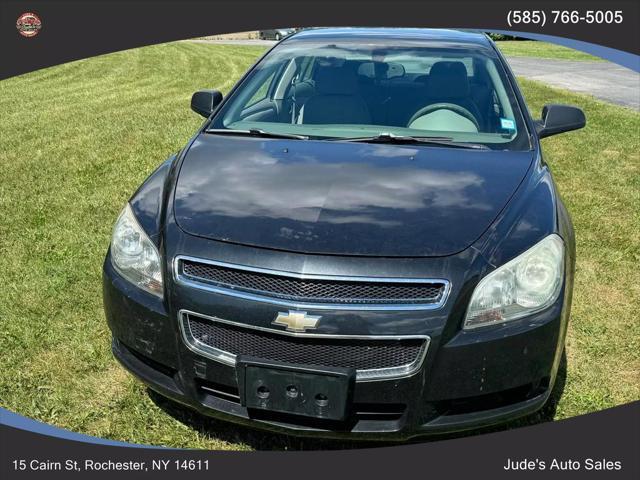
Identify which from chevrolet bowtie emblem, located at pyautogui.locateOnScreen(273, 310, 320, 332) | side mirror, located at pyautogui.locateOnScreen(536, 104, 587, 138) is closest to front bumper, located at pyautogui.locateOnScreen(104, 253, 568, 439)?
chevrolet bowtie emblem, located at pyautogui.locateOnScreen(273, 310, 320, 332)

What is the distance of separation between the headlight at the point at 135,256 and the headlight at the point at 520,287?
3.83ft

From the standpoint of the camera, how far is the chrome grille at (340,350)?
219 cm

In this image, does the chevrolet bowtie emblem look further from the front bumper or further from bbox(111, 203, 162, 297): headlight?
bbox(111, 203, 162, 297): headlight

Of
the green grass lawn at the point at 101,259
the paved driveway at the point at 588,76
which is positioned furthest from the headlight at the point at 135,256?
the paved driveway at the point at 588,76

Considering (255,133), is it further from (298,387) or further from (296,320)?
(298,387)

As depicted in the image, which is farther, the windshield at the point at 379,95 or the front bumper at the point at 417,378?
the windshield at the point at 379,95

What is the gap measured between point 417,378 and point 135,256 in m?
1.20

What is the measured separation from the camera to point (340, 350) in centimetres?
221

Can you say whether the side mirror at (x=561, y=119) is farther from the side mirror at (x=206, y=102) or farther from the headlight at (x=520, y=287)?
the side mirror at (x=206, y=102)

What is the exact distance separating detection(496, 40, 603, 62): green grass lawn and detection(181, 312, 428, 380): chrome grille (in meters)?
22.5

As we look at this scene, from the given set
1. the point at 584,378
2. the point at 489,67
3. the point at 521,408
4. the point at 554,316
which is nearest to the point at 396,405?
the point at 521,408

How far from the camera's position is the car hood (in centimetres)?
235

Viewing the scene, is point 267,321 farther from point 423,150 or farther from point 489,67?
point 489,67

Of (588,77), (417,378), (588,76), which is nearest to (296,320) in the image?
(417,378)
